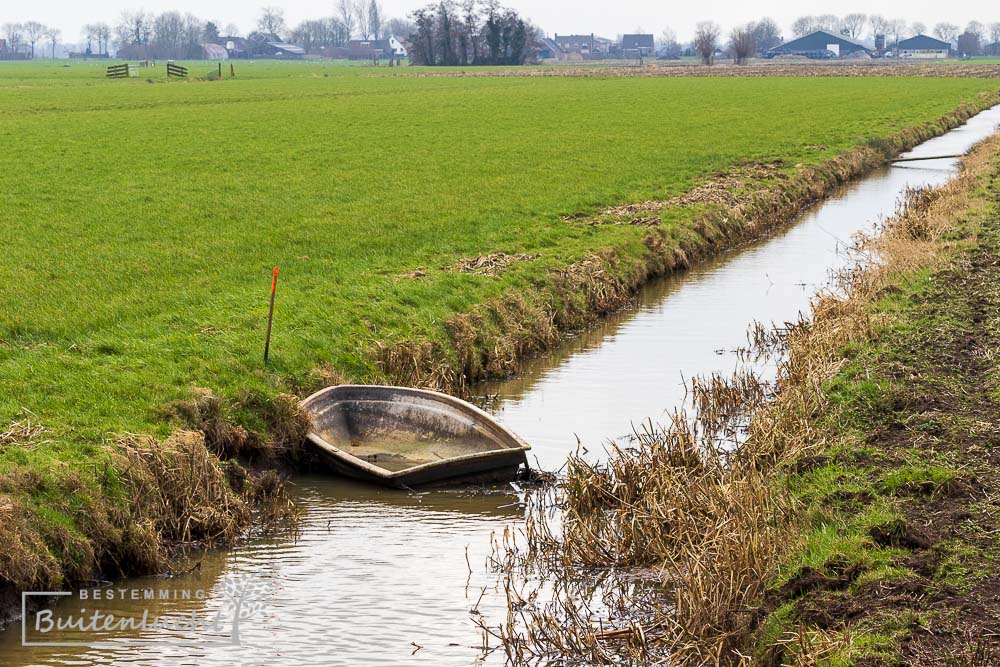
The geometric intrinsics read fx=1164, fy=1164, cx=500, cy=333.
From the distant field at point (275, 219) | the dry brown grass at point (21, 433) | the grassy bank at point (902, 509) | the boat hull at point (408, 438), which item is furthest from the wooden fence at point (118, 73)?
the dry brown grass at point (21, 433)

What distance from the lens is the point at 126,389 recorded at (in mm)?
12953

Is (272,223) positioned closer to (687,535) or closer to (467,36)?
(687,535)

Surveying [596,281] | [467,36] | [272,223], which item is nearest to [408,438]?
[596,281]

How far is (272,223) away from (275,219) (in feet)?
1.60

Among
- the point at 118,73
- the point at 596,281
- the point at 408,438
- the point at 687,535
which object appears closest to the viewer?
the point at 687,535

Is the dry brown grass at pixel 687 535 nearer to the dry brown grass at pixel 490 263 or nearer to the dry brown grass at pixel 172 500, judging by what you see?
the dry brown grass at pixel 172 500

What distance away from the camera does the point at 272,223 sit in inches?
945

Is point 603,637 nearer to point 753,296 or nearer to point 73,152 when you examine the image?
point 753,296

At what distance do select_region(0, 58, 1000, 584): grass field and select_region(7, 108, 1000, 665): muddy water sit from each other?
1367 millimetres

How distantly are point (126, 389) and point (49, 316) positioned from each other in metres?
3.45

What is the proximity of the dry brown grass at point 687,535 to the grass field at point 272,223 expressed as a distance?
13.9 feet

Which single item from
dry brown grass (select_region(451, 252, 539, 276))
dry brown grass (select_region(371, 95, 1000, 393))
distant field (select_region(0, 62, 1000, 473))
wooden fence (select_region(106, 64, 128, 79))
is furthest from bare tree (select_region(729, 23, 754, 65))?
dry brown grass (select_region(451, 252, 539, 276))

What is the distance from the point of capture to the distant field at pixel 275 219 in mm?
14242

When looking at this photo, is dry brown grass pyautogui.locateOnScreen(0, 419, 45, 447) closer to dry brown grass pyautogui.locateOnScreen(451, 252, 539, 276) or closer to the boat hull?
the boat hull
